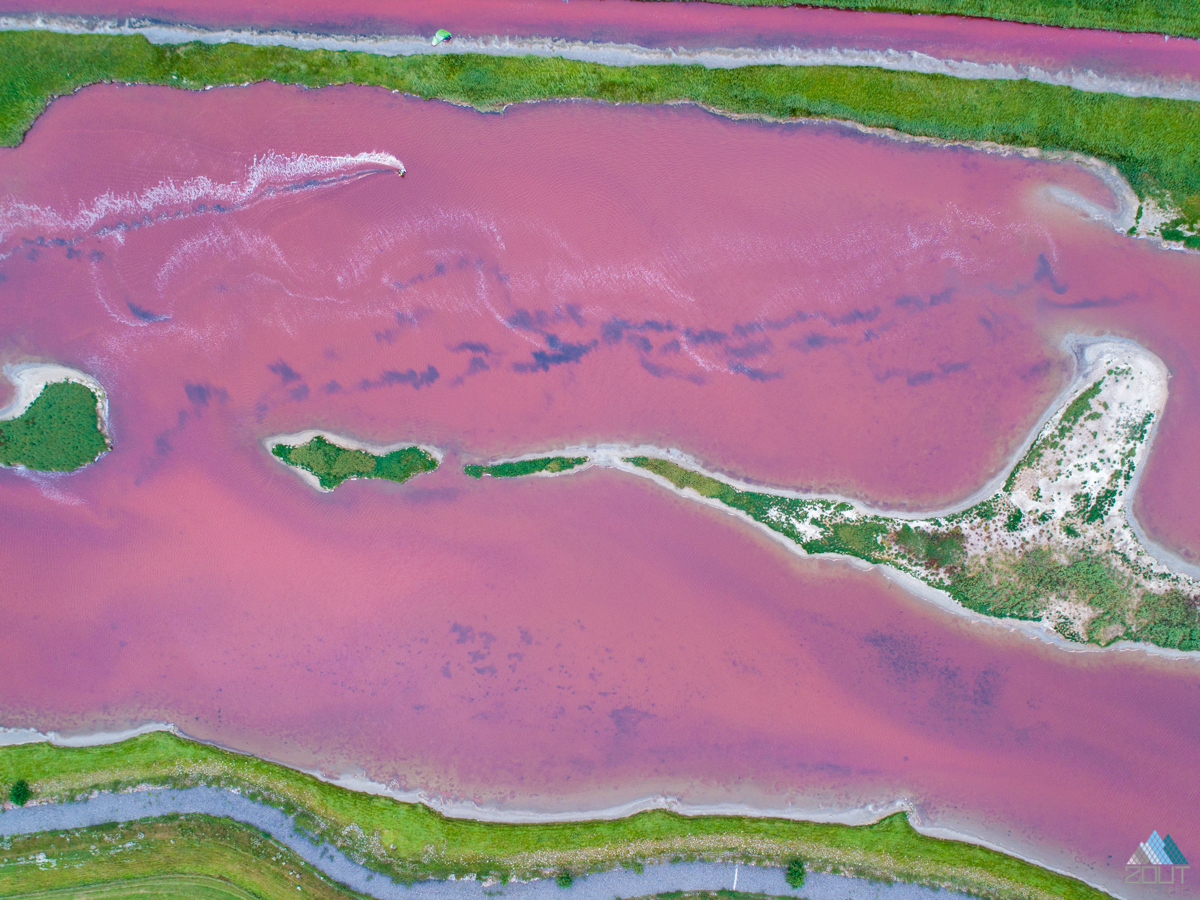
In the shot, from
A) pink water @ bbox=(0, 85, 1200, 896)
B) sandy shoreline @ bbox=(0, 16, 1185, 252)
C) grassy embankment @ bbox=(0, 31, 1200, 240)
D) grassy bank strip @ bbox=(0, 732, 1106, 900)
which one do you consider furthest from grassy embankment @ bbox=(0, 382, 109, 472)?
sandy shoreline @ bbox=(0, 16, 1185, 252)

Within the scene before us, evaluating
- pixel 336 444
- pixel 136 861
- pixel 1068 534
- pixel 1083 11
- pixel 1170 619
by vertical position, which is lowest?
pixel 136 861

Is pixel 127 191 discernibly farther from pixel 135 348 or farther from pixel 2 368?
pixel 2 368

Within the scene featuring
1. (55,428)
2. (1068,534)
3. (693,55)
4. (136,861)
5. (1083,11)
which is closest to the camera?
(1068,534)

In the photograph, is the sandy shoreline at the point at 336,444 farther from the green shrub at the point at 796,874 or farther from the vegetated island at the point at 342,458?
the green shrub at the point at 796,874

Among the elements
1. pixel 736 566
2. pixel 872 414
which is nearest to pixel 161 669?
pixel 736 566

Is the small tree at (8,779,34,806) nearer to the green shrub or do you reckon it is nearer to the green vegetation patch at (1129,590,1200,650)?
the green shrub

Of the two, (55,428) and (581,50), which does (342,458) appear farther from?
(581,50)

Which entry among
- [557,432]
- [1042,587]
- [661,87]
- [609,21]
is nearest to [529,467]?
[557,432]
